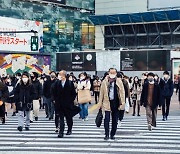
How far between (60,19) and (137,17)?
9.45 m

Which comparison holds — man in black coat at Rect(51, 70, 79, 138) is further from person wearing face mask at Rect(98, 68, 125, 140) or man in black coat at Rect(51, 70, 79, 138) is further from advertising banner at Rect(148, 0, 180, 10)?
advertising banner at Rect(148, 0, 180, 10)

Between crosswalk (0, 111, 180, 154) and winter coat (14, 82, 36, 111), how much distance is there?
0.71 m

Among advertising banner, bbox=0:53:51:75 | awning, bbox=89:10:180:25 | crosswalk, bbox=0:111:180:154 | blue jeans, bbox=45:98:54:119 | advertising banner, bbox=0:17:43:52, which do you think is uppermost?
awning, bbox=89:10:180:25

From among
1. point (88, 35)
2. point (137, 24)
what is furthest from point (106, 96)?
point (88, 35)

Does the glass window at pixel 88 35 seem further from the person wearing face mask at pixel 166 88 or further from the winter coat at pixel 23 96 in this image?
the winter coat at pixel 23 96

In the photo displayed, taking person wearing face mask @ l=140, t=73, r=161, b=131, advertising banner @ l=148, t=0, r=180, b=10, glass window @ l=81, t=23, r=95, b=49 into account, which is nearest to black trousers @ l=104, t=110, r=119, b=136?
person wearing face mask @ l=140, t=73, r=161, b=131

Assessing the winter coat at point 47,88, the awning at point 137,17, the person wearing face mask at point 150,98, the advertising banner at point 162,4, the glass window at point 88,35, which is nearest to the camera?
the person wearing face mask at point 150,98

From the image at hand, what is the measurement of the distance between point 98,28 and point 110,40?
7.81 ft

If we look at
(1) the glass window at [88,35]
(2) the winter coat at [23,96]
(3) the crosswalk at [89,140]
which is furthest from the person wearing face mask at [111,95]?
(1) the glass window at [88,35]

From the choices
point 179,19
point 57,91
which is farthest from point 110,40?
point 57,91

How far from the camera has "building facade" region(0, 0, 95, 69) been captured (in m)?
52.6

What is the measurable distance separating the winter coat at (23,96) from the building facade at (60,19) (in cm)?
3807

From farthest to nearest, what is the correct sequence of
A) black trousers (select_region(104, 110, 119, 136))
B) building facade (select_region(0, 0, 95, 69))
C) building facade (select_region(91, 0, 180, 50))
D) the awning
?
building facade (select_region(91, 0, 180, 50))
the awning
building facade (select_region(0, 0, 95, 69))
black trousers (select_region(104, 110, 119, 136))

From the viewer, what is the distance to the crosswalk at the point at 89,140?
387 inches
